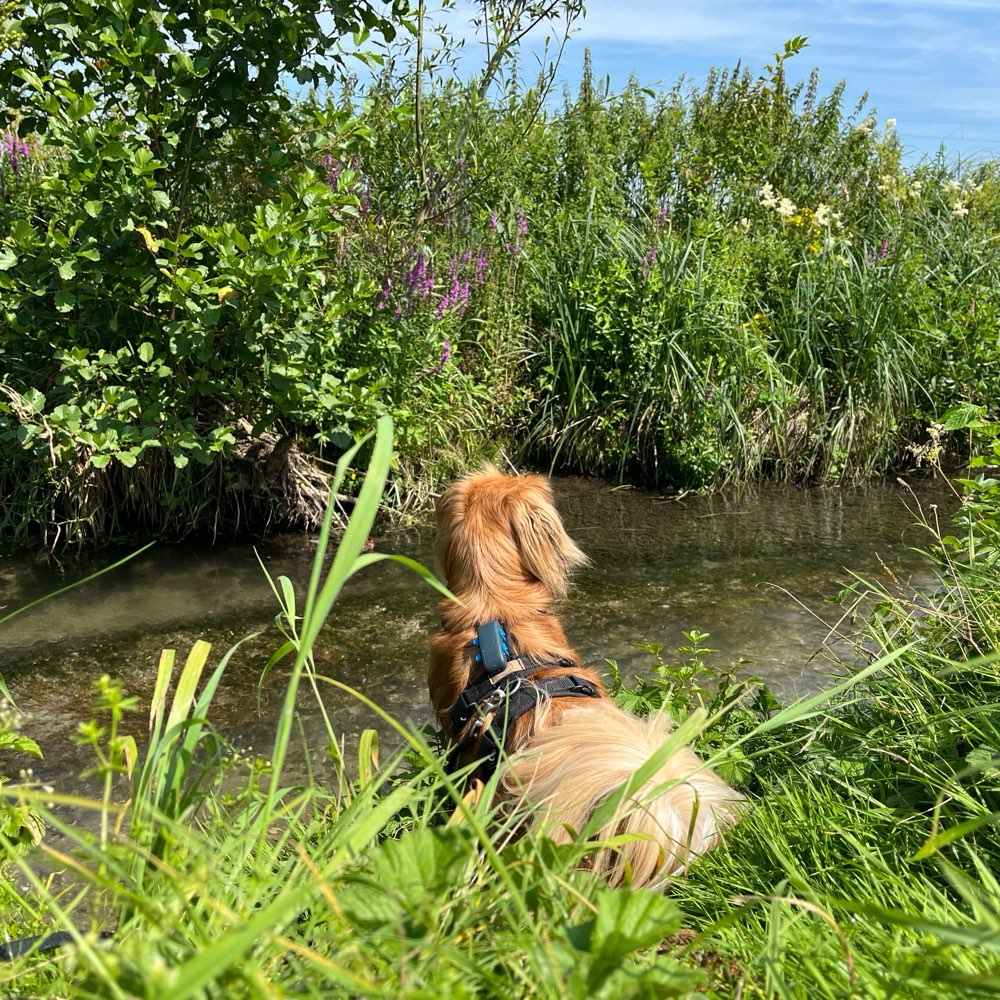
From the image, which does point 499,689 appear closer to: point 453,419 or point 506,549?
point 506,549

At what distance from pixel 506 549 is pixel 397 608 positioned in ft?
7.19

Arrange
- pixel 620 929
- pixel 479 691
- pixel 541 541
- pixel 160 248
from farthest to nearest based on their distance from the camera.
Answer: pixel 160 248, pixel 541 541, pixel 479 691, pixel 620 929

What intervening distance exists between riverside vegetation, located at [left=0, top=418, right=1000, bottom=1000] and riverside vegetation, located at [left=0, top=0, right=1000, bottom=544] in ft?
10.5

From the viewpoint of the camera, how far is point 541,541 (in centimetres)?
285

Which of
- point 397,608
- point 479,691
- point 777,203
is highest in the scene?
point 777,203

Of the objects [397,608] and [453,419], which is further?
[453,419]

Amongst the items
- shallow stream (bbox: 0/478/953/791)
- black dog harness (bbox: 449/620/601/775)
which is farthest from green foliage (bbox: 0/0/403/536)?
black dog harness (bbox: 449/620/601/775)

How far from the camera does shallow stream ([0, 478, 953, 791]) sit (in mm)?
3936

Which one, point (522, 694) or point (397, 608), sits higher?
point (522, 694)

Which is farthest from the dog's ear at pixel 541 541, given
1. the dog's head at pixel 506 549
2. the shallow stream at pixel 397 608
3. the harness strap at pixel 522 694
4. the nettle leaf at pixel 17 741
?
the nettle leaf at pixel 17 741

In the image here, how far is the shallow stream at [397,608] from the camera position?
12.9 feet

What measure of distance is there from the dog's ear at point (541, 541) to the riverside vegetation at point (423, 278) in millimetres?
2362

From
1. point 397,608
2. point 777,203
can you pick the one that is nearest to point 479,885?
point 397,608

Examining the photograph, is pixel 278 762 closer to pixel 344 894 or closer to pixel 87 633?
pixel 344 894
